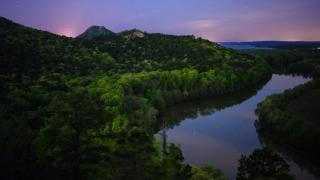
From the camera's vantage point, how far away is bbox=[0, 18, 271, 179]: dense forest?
1855cm

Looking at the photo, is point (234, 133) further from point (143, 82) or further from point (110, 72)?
point (110, 72)

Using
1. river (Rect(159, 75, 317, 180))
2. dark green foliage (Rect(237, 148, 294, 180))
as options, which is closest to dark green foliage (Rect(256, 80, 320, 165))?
river (Rect(159, 75, 317, 180))

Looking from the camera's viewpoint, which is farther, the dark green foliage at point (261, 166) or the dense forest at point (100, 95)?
the dark green foliage at point (261, 166)

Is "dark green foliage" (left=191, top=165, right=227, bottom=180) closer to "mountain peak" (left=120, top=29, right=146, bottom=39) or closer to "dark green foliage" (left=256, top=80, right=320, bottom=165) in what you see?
"dark green foliage" (left=256, top=80, right=320, bottom=165)

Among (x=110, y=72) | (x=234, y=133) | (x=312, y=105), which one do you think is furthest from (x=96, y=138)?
(x=110, y=72)

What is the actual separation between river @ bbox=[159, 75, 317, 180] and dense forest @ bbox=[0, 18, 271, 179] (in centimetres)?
331

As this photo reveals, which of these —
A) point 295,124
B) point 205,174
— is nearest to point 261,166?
point 205,174

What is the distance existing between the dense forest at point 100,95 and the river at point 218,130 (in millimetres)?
3307

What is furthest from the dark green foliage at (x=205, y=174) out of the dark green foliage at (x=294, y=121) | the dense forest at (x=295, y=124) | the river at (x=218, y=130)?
the dark green foliage at (x=294, y=121)

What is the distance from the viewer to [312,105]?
53344 millimetres

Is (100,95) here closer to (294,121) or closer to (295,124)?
(294,121)

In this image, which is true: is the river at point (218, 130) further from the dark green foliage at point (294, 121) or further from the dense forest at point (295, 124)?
the dark green foliage at point (294, 121)

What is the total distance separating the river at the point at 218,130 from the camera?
1532 inches

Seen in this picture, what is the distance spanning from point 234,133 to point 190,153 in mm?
10384
